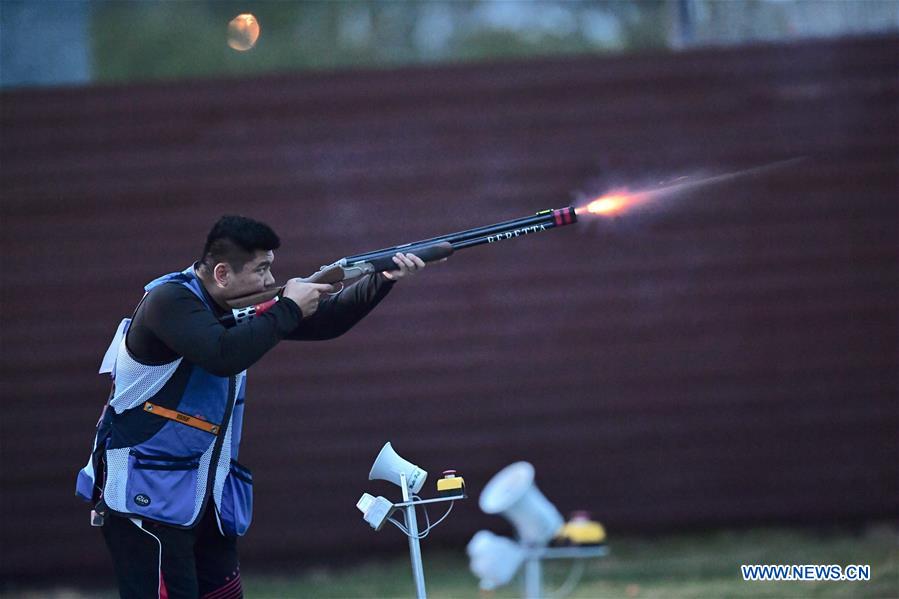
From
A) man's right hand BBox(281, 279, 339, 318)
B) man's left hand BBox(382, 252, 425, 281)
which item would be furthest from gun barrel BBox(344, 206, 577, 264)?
man's right hand BBox(281, 279, 339, 318)

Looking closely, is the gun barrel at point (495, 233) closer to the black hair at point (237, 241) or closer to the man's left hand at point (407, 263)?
the man's left hand at point (407, 263)

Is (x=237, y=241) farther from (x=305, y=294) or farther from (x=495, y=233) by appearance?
(x=495, y=233)

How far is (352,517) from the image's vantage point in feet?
21.9

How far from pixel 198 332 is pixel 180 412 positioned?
1.24 feet

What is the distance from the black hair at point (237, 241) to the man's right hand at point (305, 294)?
16cm

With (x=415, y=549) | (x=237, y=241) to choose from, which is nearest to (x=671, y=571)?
(x=415, y=549)

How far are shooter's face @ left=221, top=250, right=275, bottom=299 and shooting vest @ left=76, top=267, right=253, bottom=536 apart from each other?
12 centimetres

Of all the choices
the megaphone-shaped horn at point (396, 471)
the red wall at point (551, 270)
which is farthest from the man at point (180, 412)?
the red wall at point (551, 270)

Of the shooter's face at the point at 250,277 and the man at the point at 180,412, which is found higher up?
the shooter's face at the point at 250,277

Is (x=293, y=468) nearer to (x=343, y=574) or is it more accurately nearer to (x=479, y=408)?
(x=343, y=574)

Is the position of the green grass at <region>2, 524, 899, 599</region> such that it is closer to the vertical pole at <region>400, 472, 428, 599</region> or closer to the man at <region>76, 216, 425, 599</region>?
the vertical pole at <region>400, 472, 428, 599</region>

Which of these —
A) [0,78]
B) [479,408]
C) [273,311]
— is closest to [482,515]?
[479,408]

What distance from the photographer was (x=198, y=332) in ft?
12.2

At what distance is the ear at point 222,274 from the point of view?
4016 mm
